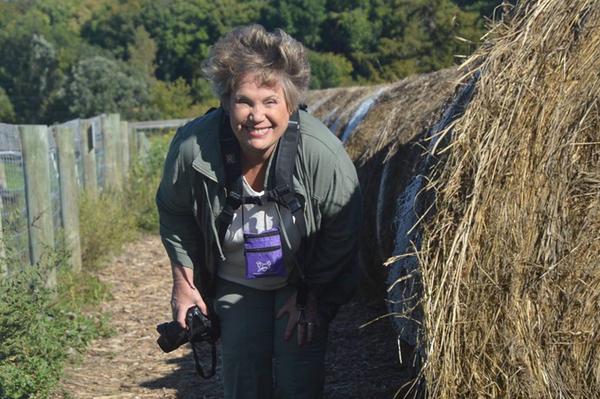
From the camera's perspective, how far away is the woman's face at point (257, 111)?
12.8 feet

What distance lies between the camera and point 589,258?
12.2ft

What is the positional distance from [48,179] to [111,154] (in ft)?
14.3

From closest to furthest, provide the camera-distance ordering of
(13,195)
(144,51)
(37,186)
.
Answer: (13,195) → (37,186) → (144,51)

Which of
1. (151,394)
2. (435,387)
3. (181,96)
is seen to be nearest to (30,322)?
(151,394)

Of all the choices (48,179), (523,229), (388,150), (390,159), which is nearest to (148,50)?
(48,179)

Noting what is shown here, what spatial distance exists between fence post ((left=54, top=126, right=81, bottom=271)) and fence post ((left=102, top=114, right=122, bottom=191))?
2833mm

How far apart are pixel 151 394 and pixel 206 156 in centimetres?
225

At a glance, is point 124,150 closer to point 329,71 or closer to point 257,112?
point 257,112

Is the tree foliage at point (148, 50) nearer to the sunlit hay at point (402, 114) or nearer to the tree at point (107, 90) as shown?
the tree at point (107, 90)

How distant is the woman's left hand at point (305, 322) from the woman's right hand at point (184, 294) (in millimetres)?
378

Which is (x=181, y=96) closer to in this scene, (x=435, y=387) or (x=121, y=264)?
(x=121, y=264)

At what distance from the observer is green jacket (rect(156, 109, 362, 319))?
3941 millimetres

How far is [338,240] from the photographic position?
4066 millimetres

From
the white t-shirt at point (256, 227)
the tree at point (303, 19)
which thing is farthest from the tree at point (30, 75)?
the white t-shirt at point (256, 227)
